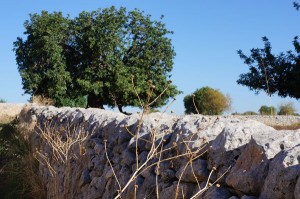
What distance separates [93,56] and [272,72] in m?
12.6

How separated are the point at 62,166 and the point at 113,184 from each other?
1.89 metres

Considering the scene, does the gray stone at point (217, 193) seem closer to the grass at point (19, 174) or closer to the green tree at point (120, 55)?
the grass at point (19, 174)

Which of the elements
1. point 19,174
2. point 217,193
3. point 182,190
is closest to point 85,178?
point 182,190

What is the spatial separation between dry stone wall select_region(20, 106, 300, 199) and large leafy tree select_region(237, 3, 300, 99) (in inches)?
563

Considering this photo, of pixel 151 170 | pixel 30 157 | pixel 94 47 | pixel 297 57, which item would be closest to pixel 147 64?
pixel 94 47

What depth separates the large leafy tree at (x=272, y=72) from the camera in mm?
19016

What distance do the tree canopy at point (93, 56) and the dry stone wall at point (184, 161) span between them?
69.3 feet

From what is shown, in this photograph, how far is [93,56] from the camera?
28219 mm

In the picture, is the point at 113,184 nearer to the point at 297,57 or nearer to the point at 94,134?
the point at 94,134

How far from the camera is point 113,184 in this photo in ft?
14.8

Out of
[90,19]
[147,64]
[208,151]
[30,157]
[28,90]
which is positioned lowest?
[30,157]

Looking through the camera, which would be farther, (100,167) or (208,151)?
(100,167)

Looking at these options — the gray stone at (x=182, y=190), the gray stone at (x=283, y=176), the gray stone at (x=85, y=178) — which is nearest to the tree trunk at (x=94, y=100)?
the gray stone at (x=85, y=178)

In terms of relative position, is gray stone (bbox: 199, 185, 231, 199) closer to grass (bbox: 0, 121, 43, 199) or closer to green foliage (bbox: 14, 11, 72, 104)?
grass (bbox: 0, 121, 43, 199)
